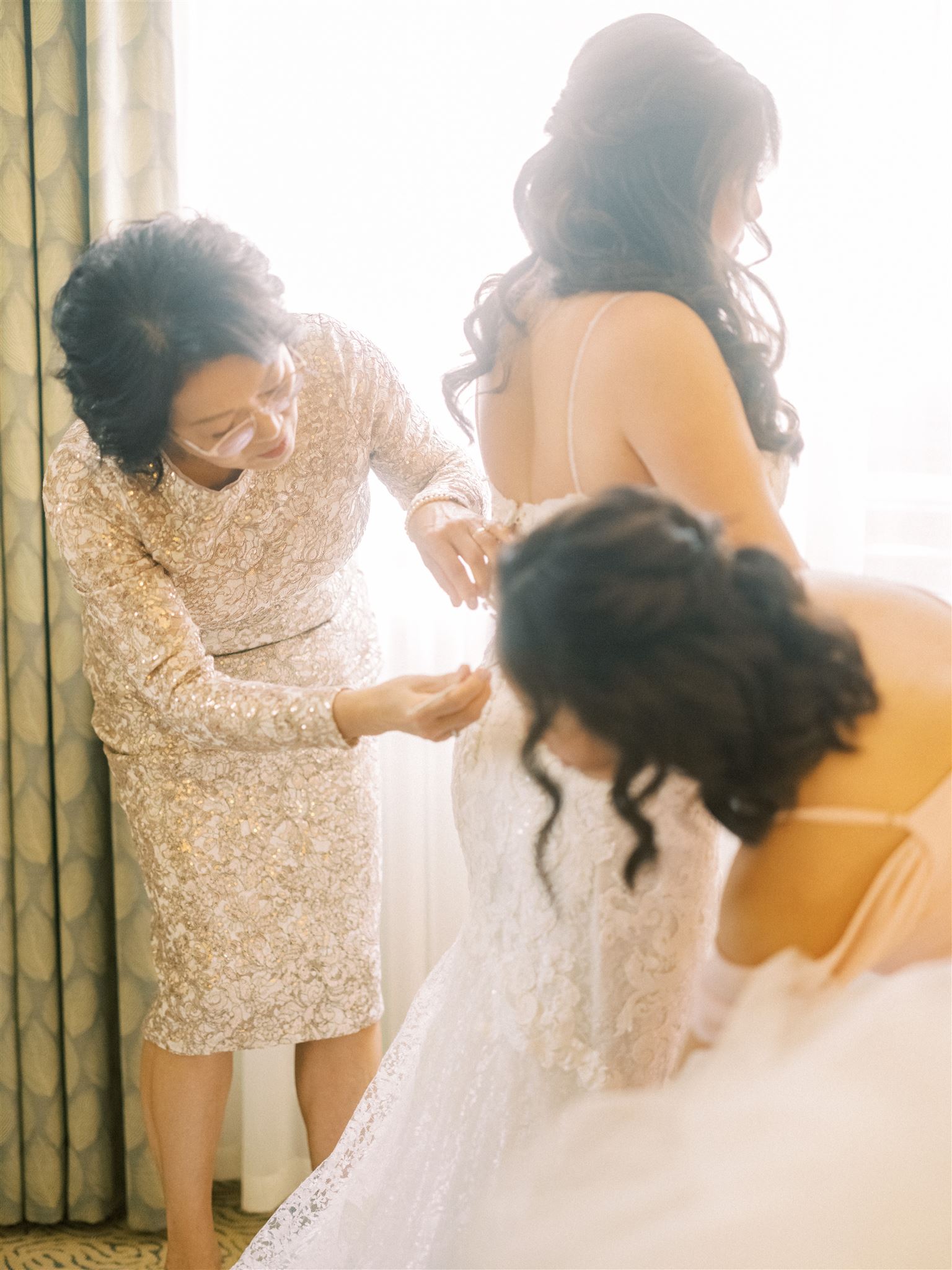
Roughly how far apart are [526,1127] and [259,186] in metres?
1.58

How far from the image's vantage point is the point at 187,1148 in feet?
5.52

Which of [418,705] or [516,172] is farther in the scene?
[516,172]

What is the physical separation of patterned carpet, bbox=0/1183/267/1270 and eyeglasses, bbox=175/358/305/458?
4.76ft

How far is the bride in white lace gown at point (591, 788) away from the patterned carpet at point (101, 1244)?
988mm

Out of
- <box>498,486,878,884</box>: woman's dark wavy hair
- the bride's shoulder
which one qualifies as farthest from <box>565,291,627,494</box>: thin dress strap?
<box>498,486,878,884</box>: woman's dark wavy hair

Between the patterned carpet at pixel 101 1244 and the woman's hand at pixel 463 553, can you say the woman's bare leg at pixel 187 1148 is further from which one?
the woman's hand at pixel 463 553

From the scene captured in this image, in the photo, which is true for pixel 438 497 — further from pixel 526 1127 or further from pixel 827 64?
pixel 827 64

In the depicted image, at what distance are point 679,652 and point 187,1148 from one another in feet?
4.10

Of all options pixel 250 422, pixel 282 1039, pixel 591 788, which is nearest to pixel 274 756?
pixel 282 1039

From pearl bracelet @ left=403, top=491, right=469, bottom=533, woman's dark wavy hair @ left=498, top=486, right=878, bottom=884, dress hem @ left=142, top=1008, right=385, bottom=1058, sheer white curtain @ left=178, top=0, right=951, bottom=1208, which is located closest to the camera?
woman's dark wavy hair @ left=498, top=486, right=878, bottom=884

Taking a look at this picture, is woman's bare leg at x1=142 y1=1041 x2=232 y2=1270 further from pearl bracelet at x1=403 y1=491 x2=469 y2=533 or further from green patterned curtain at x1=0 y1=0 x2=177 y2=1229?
pearl bracelet at x1=403 y1=491 x2=469 y2=533

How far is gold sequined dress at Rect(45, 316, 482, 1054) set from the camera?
157 centimetres

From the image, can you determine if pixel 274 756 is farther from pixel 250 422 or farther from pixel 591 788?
pixel 591 788

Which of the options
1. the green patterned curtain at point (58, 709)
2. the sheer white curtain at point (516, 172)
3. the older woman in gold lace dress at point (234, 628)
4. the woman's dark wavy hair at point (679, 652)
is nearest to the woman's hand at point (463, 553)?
the older woman in gold lace dress at point (234, 628)
